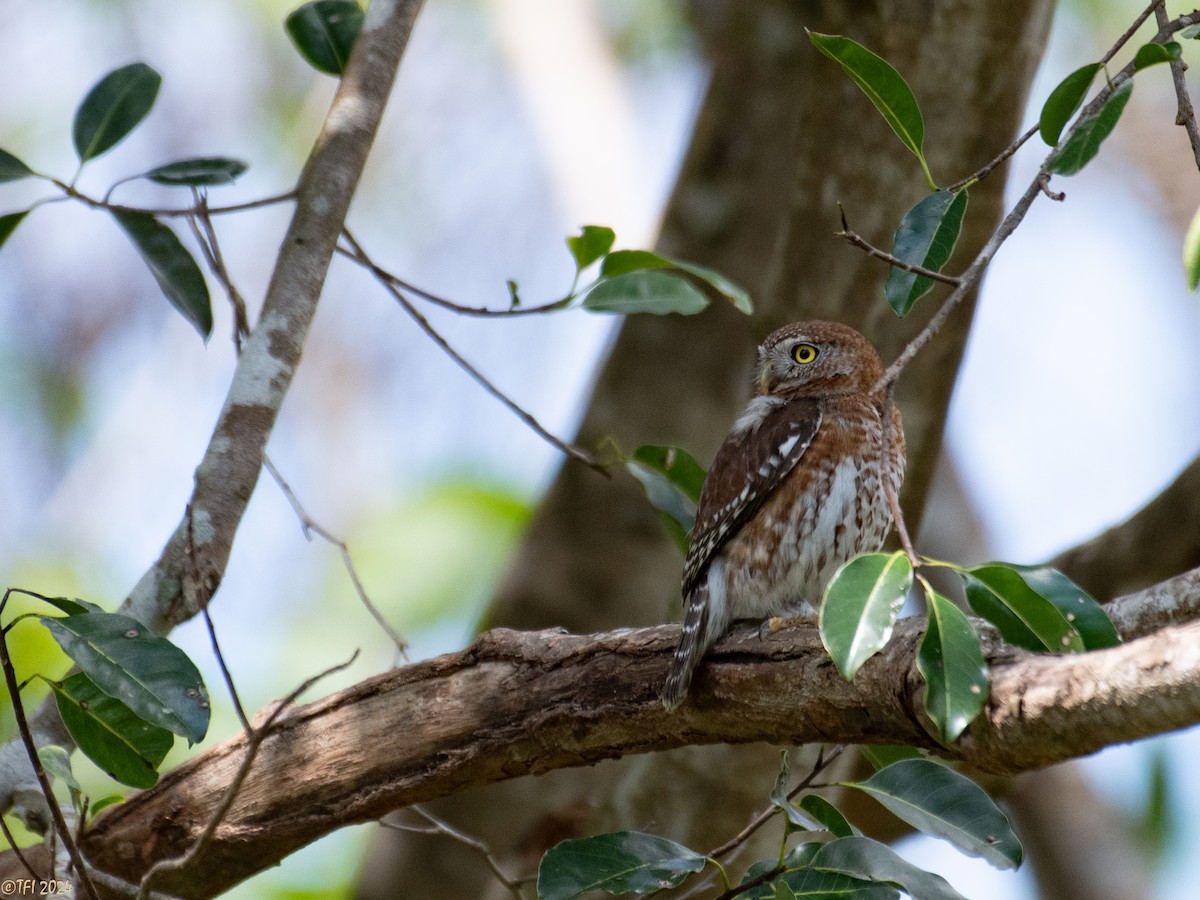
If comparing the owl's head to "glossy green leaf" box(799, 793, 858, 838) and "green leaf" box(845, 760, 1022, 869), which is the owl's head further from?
"green leaf" box(845, 760, 1022, 869)

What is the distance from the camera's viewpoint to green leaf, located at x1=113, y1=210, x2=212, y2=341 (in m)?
3.89

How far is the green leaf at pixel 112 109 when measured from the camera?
155 inches

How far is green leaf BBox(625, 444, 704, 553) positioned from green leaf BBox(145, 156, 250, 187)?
1.73 metres

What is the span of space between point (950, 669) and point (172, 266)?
2.85 metres

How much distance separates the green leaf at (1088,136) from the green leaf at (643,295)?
1686 millimetres

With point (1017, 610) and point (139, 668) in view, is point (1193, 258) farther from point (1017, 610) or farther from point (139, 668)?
point (139, 668)

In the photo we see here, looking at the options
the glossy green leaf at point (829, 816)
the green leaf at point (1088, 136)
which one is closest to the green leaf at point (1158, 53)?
the green leaf at point (1088, 136)

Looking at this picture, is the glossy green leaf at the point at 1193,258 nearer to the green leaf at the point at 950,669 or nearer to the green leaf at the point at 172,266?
the green leaf at the point at 950,669

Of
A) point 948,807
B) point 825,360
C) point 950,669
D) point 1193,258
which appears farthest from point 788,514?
point 950,669

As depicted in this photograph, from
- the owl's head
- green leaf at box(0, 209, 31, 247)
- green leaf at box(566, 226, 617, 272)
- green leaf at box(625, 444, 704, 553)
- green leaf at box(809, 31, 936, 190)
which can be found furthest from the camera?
the owl's head

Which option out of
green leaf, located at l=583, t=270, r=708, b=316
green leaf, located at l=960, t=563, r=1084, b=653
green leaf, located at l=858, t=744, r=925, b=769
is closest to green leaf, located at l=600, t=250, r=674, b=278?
green leaf, located at l=583, t=270, r=708, b=316

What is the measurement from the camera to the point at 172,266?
154 inches

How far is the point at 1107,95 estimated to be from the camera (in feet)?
8.55

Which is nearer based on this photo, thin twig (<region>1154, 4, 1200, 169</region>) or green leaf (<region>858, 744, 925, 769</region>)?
thin twig (<region>1154, 4, 1200, 169</region>)
